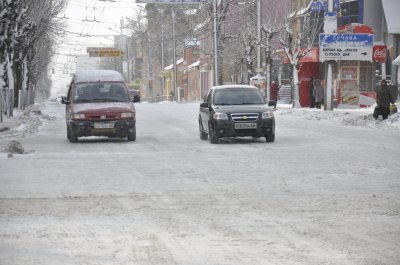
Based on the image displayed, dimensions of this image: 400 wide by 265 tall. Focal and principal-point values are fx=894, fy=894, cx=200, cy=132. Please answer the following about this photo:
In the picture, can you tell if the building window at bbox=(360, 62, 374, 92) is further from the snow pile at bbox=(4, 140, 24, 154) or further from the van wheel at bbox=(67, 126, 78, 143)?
the snow pile at bbox=(4, 140, 24, 154)

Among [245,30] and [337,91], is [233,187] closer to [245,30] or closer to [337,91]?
[337,91]

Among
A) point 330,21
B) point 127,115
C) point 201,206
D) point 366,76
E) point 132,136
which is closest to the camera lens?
point 201,206

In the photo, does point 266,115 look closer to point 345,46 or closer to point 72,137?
point 72,137

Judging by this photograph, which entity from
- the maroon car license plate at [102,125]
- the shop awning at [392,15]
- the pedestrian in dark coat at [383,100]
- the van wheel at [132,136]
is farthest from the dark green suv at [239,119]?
the shop awning at [392,15]

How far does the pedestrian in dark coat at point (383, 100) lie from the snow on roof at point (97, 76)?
11.0 meters

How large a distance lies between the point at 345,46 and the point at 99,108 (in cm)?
2020

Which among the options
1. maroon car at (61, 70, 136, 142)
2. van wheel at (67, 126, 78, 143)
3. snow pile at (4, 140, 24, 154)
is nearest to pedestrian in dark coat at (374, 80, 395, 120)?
maroon car at (61, 70, 136, 142)

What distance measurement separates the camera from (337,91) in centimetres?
4847

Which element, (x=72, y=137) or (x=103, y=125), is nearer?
(x=103, y=125)

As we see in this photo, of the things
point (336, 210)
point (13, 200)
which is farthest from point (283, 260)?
point (13, 200)

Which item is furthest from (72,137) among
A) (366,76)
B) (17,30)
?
(366,76)

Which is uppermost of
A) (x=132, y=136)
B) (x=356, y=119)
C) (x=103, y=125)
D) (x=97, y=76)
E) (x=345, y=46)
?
(x=345, y=46)

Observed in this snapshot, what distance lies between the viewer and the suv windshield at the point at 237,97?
22672mm

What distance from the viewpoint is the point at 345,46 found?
4009 cm
